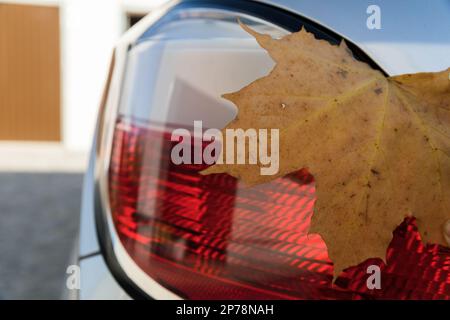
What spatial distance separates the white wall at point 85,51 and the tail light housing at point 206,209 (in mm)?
8183

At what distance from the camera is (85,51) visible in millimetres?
9391

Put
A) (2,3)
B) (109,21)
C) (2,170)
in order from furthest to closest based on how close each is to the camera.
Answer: (2,3), (109,21), (2,170)

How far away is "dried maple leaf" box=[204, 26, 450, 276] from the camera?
81 cm

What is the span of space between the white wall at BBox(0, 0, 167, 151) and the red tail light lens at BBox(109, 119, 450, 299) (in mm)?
8224

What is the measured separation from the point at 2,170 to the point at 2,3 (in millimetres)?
4114

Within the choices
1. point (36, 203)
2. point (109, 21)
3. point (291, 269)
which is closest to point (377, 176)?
point (291, 269)

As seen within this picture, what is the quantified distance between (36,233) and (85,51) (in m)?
5.72

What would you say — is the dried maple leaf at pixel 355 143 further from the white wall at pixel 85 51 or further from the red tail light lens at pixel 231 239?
the white wall at pixel 85 51

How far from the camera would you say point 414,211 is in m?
0.84

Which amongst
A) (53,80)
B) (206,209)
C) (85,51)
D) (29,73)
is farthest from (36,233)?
(29,73)

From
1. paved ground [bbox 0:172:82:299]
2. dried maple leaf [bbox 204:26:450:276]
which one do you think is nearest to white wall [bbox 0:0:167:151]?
paved ground [bbox 0:172:82:299]

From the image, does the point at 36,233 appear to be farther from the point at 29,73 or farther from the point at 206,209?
the point at 29,73

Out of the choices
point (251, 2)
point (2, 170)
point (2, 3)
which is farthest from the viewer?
point (2, 3)

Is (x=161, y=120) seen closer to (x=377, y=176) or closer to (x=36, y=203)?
(x=377, y=176)
